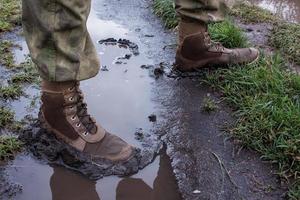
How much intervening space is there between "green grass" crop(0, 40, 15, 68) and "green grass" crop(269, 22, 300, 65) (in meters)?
1.94

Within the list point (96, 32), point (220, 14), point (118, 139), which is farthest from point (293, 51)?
point (118, 139)

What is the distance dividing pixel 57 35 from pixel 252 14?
2.46 m

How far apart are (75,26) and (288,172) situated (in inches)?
48.1

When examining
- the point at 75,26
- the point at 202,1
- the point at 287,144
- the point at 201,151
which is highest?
the point at 75,26

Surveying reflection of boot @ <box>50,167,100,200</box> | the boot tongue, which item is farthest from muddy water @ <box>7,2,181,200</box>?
the boot tongue

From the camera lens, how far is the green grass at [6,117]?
2.42 m

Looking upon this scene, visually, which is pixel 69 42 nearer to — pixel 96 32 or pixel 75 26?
pixel 75 26

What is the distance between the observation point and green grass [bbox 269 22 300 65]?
3.31 meters

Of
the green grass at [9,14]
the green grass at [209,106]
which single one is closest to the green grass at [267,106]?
the green grass at [209,106]

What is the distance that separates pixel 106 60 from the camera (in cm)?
315

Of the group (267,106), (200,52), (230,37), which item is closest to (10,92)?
(200,52)

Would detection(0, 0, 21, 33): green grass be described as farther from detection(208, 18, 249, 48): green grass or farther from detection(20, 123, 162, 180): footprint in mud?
A: detection(208, 18, 249, 48): green grass

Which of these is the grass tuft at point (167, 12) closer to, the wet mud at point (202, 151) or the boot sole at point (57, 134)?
the wet mud at point (202, 151)

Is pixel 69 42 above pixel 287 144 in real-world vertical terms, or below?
above
